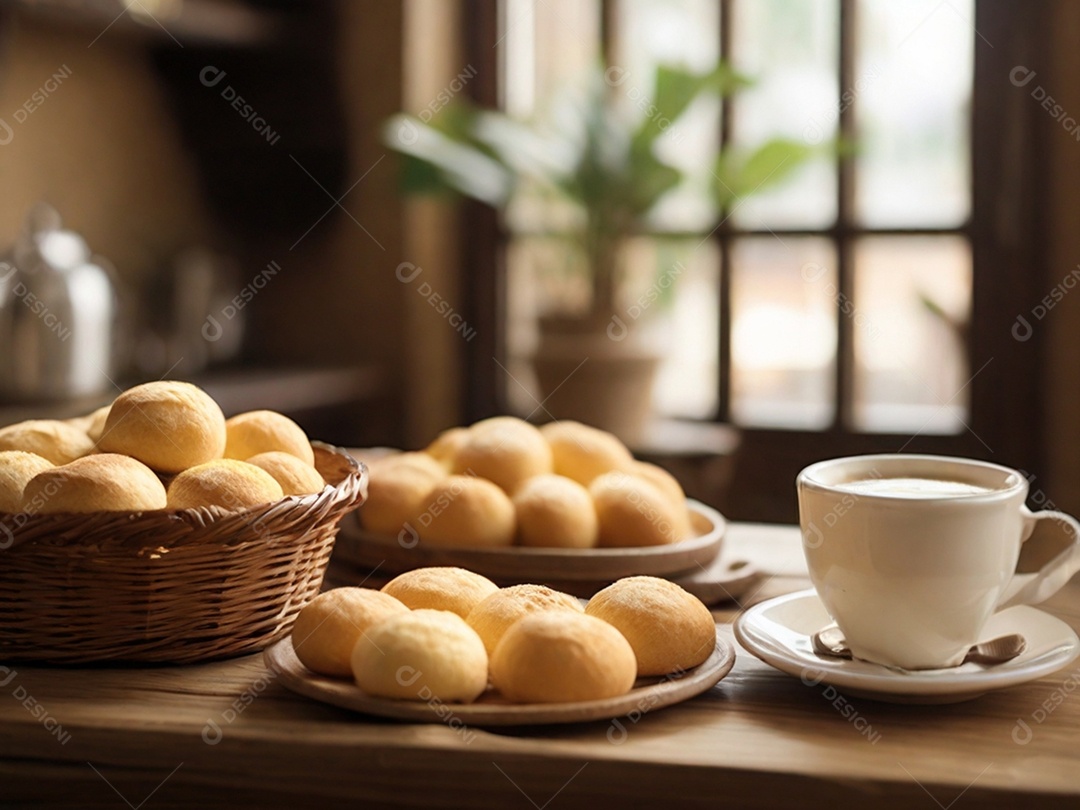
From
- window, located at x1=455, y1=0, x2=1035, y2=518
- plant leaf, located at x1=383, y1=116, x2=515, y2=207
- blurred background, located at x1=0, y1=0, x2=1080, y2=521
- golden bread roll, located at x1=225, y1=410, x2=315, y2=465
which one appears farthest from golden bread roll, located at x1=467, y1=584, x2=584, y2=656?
window, located at x1=455, y1=0, x2=1035, y2=518

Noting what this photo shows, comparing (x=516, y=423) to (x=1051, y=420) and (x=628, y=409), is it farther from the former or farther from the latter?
(x=1051, y=420)

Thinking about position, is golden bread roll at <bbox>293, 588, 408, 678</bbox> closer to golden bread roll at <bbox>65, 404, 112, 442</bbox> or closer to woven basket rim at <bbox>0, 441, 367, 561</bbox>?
woven basket rim at <bbox>0, 441, 367, 561</bbox>

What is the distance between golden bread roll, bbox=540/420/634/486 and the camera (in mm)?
1118

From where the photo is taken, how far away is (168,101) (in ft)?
A: 9.41

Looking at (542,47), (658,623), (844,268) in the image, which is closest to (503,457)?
(658,623)

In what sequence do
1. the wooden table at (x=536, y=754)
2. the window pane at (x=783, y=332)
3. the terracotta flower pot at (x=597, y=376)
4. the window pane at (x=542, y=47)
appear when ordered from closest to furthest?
the wooden table at (x=536, y=754)
the terracotta flower pot at (x=597, y=376)
the window pane at (x=783, y=332)
the window pane at (x=542, y=47)

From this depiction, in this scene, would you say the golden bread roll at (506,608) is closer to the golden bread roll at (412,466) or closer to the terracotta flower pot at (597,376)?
the golden bread roll at (412,466)

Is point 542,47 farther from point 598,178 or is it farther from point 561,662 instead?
point 561,662

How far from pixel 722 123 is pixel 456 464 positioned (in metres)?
1.96

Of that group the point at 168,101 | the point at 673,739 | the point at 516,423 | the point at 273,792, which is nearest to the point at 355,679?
Answer: the point at 273,792

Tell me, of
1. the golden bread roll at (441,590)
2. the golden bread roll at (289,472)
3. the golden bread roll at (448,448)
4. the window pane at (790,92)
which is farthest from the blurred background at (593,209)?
the golden bread roll at (441,590)

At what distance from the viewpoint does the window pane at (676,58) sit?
2.84 m

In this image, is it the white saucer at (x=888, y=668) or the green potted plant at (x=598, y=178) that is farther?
the green potted plant at (x=598, y=178)

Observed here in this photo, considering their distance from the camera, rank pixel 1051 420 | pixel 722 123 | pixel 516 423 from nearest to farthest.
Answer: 1. pixel 516 423
2. pixel 1051 420
3. pixel 722 123
